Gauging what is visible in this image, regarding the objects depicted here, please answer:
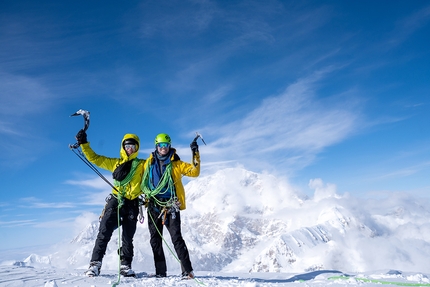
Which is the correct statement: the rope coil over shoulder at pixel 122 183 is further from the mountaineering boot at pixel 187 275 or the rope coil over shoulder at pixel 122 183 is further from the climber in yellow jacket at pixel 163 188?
the mountaineering boot at pixel 187 275

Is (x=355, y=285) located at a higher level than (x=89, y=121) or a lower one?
lower

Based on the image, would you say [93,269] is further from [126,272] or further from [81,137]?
[81,137]

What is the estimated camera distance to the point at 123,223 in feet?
26.0

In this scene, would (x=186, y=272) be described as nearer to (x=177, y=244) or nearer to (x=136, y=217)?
(x=177, y=244)

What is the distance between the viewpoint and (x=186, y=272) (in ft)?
24.1

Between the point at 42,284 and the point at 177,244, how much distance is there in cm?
297

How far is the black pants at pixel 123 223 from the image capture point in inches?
299

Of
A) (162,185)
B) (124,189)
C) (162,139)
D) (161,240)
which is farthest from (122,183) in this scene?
A: (161,240)

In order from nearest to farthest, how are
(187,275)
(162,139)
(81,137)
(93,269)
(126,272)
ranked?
(93,269), (187,275), (126,272), (81,137), (162,139)

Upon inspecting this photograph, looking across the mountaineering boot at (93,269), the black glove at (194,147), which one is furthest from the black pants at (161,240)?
the black glove at (194,147)

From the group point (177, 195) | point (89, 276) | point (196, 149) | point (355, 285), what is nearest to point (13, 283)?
point (89, 276)

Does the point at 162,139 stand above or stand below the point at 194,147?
above

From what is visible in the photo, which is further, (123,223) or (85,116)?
(123,223)

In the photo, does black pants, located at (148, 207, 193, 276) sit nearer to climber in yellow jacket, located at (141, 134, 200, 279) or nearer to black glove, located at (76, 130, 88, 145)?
climber in yellow jacket, located at (141, 134, 200, 279)
